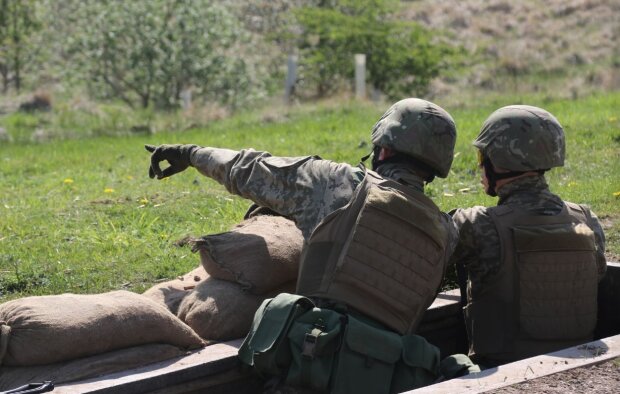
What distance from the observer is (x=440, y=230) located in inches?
179

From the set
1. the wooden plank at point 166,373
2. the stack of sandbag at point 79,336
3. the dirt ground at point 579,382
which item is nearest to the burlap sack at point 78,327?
the stack of sandbag at point 79,336

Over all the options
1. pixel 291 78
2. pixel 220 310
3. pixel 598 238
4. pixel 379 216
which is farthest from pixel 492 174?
pixel 291 78

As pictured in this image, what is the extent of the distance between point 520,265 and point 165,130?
10.8m

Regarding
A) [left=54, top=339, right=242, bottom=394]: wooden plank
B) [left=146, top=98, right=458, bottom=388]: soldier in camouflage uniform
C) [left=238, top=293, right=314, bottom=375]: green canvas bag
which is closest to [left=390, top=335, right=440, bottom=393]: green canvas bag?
[left=146, top=98, right=458, bottom=388]: soldier in camouflage uniform

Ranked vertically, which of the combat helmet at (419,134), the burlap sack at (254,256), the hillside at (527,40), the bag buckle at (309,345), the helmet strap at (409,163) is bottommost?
the hillside at (527,40)

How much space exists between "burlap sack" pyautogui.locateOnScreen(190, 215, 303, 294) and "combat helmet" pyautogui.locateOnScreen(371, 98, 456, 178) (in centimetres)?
76

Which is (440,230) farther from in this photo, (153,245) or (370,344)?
(153,245)

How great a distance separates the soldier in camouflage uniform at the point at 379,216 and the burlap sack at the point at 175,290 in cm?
68

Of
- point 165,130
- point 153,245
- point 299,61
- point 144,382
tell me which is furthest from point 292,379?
point 299,61

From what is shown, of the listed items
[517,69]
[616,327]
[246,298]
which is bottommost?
[517,69]

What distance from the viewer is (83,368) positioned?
4.31 metres

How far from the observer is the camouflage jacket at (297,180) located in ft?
15.2

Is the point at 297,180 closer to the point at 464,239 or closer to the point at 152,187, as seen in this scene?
the point at 464,239

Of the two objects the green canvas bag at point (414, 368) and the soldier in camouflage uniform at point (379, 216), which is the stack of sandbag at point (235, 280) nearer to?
the soldier in camouflage uniform at point (379, 216)
